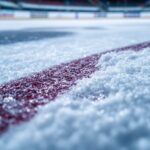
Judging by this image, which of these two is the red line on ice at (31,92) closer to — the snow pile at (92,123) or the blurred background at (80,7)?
the snow pile at (92,123)

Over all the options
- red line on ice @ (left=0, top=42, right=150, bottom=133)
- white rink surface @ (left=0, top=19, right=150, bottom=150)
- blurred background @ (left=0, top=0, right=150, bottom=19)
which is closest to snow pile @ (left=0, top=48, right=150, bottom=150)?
white rink surface @ (left=0, top=19, right=150, bottom=150)

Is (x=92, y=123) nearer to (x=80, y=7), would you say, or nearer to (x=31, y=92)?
(x=31, y=92)

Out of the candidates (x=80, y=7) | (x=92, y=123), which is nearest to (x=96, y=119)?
(x=92, y=123)

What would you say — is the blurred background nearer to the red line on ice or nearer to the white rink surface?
the red line on ice

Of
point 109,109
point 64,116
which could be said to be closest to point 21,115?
point 64,116

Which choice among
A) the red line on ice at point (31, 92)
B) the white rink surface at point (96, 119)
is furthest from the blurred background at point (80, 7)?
the white rink surface at point (96, 119)

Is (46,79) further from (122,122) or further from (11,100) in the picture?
(122,122)
